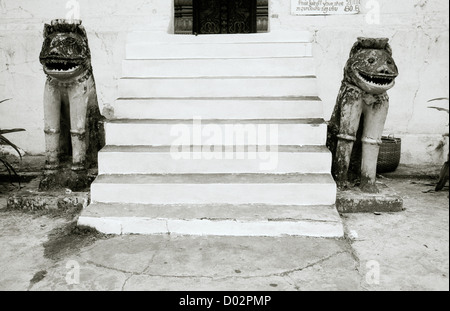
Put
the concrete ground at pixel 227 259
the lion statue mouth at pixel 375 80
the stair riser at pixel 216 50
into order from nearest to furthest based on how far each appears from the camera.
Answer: the concrete ground at pixel 227 259 < the lion statue mouth at pixel 375 80 < the stair riser at pixel 216 50

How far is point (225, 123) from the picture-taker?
12.9ft

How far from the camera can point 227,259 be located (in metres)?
2.86

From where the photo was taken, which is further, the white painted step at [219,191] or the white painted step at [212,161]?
the white painted step at [212,161]

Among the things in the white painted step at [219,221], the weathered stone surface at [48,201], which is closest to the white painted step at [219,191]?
the white painted step at [219,221]

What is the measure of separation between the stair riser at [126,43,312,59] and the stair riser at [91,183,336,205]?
180cm

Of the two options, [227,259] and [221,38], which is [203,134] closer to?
[227,259]

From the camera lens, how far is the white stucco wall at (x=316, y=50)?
5395mm

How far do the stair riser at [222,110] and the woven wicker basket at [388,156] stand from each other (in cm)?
113

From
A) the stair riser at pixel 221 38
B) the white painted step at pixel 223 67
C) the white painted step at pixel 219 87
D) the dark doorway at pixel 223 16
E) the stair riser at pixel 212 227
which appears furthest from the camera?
the dark doorway at pixel 223 16

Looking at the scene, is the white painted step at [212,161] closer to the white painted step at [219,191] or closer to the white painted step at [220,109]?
the white painted step at [219,191]

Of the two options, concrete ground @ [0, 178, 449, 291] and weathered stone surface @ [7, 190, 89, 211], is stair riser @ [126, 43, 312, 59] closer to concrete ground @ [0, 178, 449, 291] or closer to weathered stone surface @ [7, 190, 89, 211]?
weathered stone surface @ [7, 190, 89, 211]

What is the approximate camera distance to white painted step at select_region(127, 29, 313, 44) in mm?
5141

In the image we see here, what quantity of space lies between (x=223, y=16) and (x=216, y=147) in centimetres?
348

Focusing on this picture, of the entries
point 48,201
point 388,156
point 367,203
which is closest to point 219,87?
point 367,203
